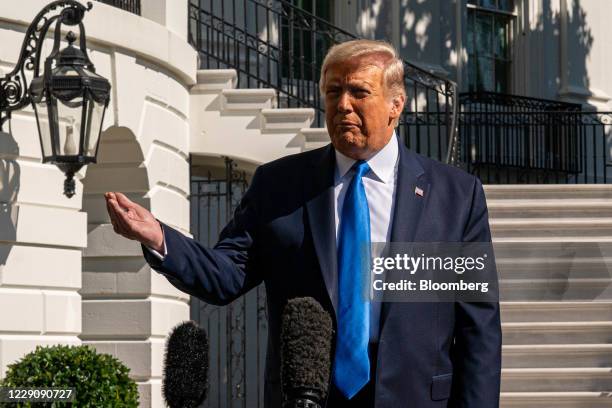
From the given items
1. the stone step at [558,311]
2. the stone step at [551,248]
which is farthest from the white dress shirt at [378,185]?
the stone step at [551,248]

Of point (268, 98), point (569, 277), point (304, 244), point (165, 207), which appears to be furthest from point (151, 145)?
point (304, 244)

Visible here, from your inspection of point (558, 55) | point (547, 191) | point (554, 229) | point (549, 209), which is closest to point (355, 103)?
point (554, 229)

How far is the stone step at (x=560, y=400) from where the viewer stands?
11.0 metres

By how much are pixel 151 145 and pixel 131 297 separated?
1.25 metres

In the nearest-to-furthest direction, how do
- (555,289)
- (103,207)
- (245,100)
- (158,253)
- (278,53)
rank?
(158,253) < (103,207) < (555,289) < (245,100) < (278,53)

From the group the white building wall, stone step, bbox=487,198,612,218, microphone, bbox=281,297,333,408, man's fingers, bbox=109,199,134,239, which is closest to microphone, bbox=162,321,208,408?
microphone, bbox=281,297,333,408

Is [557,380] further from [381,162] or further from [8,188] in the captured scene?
[381,162]

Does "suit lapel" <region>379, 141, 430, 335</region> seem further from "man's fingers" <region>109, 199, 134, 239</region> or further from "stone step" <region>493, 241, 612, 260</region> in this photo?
"stone step" <region>493, 241, 612, 260</region>

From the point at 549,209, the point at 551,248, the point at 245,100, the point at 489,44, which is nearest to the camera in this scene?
the point at 551,248

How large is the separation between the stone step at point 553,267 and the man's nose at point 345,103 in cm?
854

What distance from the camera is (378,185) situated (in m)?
4.32

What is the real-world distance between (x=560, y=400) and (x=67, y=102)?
4.47 m

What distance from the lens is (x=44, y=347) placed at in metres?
9.50

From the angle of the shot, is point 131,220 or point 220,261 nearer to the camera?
point 131,220
